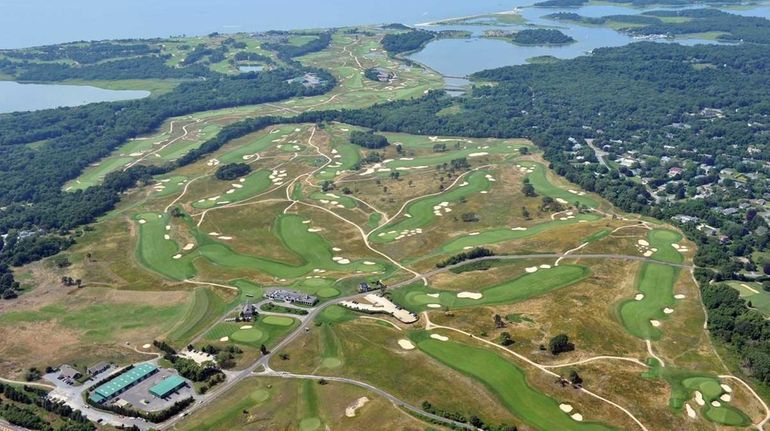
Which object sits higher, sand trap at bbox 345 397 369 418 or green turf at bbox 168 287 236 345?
green turf at bbox 168 287 236 345

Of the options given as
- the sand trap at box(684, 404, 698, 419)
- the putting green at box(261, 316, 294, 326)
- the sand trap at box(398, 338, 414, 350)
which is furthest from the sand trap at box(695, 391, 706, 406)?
the putting green at box(261, 316, 294, 326)

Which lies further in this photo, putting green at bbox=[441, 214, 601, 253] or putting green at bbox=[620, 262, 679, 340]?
putting green at bbox=[441, 214, 601, 253]

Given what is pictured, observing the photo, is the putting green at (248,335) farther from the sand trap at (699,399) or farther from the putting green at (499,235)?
the sand trap at (699,399)

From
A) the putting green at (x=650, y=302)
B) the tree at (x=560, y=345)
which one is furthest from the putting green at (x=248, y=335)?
the putting green at (x=650, y=302)

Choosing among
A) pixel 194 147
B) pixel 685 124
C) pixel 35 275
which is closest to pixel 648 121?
pixel 685 124

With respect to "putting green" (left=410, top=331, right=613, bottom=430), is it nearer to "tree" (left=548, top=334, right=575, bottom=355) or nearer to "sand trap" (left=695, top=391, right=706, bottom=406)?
"tree" (left=548, top=334, right=575, bottom=355)

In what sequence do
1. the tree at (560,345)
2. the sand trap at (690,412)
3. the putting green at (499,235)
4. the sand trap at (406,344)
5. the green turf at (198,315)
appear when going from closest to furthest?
the sand trap at (690,412) < the tree at (560,345) < the sand trap at (406,344) < the green turf at (198,315) < the putting green at (499,235)

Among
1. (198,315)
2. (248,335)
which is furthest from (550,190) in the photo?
(198,315)
